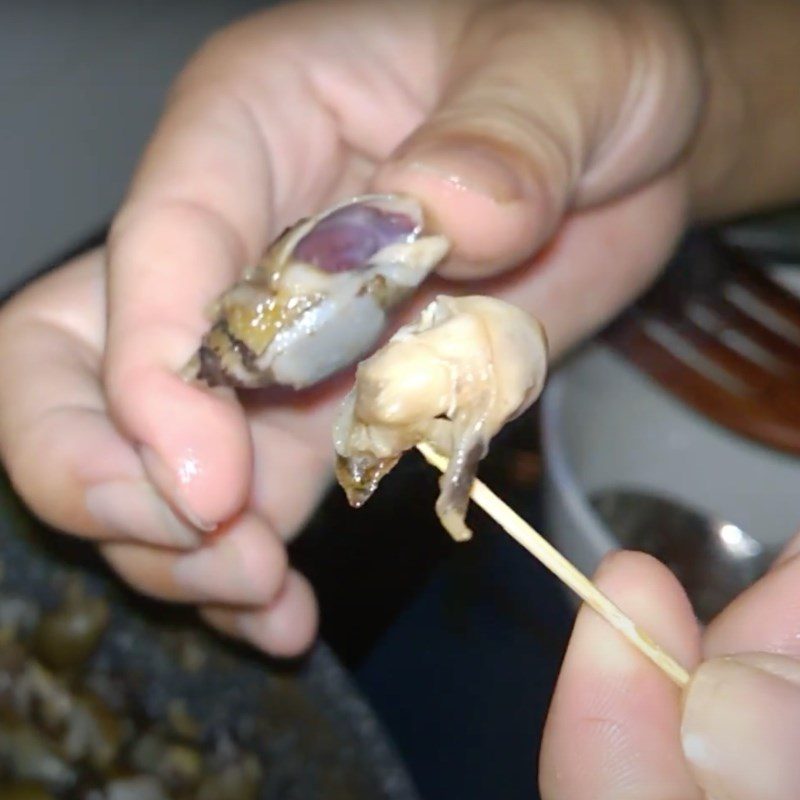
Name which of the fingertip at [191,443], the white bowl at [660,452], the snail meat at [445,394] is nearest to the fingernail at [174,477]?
the fingertip at [191,443]

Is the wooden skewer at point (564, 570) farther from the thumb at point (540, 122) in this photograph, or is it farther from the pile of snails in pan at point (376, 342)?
the thumb at point (540, 122)

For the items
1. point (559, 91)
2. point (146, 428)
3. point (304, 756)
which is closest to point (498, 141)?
point (559, 91)

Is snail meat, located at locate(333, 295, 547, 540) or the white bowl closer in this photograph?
snail meat, located at locate(333, 295, 547, 540)

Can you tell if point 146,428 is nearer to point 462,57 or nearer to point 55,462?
point 55,462

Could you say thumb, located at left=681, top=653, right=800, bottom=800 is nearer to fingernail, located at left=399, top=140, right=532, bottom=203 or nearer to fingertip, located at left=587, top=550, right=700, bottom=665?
fingertip, located at left=587, top=550, right=700, bottom=665

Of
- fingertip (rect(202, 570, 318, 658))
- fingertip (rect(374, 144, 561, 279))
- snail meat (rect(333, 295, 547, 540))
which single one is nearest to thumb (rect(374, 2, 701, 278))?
fingertip (rect(374, 144, 561, 279))
